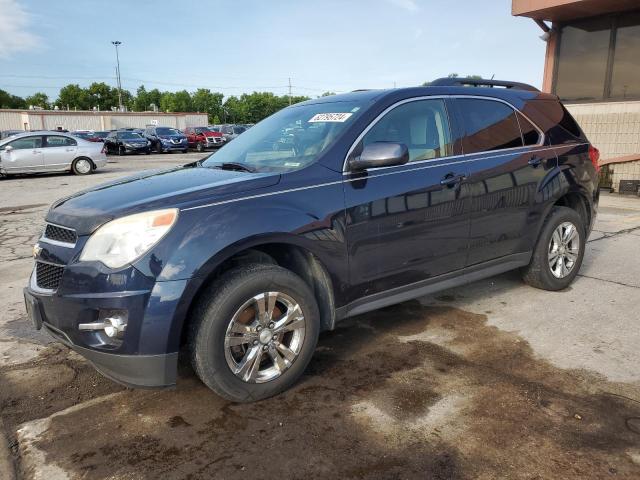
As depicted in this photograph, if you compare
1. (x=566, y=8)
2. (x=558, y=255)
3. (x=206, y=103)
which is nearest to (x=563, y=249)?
(x=558, y=255)

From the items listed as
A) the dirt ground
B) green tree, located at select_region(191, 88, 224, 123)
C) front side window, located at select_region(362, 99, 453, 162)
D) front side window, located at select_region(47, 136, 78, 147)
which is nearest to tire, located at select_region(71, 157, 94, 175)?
front side window, located at select_region(47, 136, 78, 147)

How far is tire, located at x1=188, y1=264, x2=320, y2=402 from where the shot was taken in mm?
2793

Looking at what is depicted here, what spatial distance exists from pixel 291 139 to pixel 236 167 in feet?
1.51

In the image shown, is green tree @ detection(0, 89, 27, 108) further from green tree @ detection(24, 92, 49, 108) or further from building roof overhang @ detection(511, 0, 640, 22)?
building roof overhang @ detection(511, 0, 640, 22)

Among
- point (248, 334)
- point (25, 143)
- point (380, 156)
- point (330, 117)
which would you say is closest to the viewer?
point (248, 334)

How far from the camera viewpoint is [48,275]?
2959 millimetres

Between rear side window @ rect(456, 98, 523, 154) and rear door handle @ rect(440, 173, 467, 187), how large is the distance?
0.26 metres

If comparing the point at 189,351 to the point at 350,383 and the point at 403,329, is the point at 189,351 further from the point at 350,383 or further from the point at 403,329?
the point at 403,329

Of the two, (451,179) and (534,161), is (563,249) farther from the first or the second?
(451,179)

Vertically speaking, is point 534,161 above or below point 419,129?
below

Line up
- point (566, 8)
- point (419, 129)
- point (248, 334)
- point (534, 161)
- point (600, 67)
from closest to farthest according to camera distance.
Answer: point (248, 334), point (419, 129), point (534, 161), point (566, 8), point (600, 67)

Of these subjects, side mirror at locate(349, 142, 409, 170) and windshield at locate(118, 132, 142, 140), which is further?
windshield at locate(118, 132, 142, 140)

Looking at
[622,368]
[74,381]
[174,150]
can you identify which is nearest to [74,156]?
[174,150]

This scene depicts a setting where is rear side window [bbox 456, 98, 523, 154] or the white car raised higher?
rear side window [bbox 456, 98, 523, 154]
